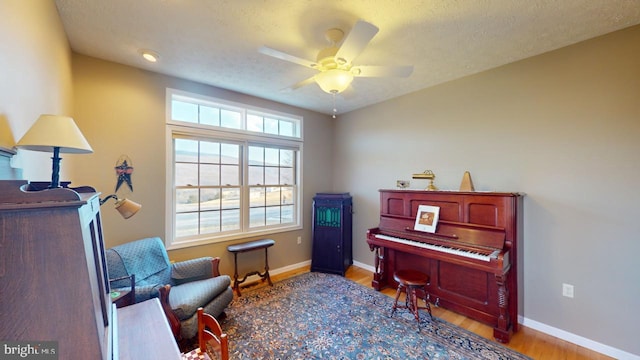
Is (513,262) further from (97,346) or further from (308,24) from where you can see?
(97,346)

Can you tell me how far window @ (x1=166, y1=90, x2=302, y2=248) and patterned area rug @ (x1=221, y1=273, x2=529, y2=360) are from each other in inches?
40.0

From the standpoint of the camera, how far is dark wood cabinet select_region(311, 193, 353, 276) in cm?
386

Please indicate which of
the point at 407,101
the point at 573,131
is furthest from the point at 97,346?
the point at 407,101

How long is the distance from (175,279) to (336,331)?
1695mm

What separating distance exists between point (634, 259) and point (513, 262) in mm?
789

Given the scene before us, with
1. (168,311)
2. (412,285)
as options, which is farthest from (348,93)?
(168,311)

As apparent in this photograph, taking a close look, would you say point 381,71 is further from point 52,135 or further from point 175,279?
point 175,279

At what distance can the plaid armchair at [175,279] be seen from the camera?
2.14 meters

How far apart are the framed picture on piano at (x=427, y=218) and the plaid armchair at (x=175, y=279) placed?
7.26ft

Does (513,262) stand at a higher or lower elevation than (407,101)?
lower

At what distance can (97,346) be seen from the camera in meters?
0.71

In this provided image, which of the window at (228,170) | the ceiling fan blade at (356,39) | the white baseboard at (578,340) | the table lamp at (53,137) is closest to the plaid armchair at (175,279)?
the window at (228,170)

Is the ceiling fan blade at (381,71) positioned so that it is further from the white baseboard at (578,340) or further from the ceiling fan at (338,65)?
the white baseboard at (578,340)

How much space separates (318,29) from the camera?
204 centimetres
